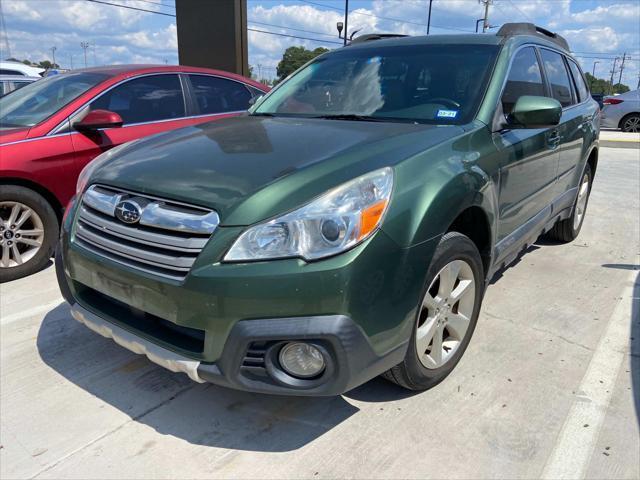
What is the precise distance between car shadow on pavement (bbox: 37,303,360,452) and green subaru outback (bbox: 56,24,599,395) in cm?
38

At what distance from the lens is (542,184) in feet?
11.6

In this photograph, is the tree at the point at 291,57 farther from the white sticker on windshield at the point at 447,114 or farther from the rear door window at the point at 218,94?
the white sticker on windshield at the point at 447,114

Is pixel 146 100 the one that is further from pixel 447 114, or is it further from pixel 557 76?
pixel 557 76

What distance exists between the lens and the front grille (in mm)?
1991

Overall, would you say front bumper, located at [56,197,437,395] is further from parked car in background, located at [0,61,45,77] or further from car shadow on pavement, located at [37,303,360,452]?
parked car in background, located at [0,61,45,77]

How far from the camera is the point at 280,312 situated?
1906 mm

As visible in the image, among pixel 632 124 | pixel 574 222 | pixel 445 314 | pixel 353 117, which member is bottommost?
pixel 574 222

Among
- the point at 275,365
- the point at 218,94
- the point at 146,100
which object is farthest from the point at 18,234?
the point at 275,365


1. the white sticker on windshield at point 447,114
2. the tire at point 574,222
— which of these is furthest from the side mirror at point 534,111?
the tire at point 574,222

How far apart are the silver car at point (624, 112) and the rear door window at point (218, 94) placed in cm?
1421

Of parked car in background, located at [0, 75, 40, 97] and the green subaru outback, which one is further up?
parked car in background, located at [0, 75, 40, 97]

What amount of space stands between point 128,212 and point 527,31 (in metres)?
3.00

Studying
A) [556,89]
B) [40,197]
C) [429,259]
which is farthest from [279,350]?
[556,89]

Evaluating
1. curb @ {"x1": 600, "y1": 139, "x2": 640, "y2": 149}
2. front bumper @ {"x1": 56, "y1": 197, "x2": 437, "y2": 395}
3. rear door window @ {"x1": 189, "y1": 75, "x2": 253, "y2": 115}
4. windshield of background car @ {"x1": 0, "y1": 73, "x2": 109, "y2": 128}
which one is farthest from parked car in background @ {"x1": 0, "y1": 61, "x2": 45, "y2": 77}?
curb @ {"x1": 600, "y1": 139, "x2": 640, "y2": 149}
